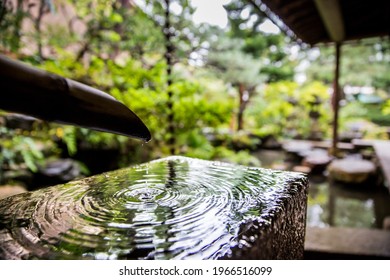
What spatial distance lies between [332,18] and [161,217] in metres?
5.70

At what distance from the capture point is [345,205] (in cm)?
580

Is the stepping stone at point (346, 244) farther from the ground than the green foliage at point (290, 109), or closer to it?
closer to it

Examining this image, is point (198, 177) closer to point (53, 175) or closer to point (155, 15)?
point (53, 175)

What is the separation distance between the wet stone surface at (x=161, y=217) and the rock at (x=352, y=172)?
6.25 metres

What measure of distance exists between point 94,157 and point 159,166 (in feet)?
14.0

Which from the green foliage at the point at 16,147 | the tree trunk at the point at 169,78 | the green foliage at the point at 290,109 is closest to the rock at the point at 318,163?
the green foliage at the point at 290,109

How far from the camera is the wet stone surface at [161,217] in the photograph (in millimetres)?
875

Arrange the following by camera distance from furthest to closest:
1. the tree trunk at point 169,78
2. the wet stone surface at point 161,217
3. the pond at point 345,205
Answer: the pond at point 345,205
the tree trunk at point 169,78
the wet stone surface at point 161,217

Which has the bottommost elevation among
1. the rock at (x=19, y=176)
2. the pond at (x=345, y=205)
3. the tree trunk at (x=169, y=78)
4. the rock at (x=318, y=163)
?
the pond at (x=345, y=205)

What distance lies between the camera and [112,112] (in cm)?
99

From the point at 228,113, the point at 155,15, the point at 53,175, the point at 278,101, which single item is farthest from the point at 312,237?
the point at 278,101

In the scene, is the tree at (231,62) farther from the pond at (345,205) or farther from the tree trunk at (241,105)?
the pond at (345,205)

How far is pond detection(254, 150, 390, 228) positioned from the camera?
4941mm

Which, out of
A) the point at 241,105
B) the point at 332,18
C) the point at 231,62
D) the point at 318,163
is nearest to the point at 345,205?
the point at 318,163
